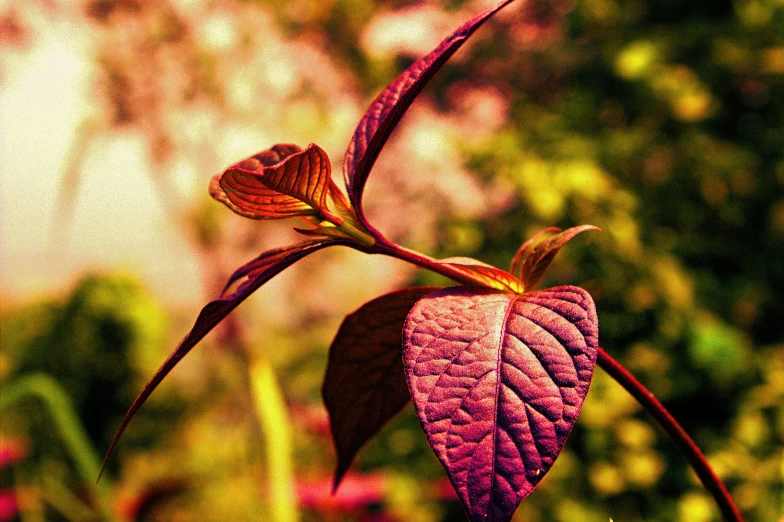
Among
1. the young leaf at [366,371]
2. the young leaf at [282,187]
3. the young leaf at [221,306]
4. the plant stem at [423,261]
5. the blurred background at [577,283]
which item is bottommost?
the blurred background at [577,283]

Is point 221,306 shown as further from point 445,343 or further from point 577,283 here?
point 577,283

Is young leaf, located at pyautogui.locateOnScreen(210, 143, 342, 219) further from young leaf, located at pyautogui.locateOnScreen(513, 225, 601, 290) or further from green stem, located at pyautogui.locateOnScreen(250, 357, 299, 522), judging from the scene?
green stem, located at pyautogui.locateOnScreen(250, 357, 299, 522)

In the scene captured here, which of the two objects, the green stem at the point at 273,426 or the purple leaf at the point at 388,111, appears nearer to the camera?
the purple leaf at the point at 388,111

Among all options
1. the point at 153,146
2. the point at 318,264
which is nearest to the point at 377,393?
the point at 318,264

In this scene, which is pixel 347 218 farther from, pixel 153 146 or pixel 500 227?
pixel 153 146

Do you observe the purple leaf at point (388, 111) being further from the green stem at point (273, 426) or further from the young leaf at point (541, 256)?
the green stem at point (273, 426)

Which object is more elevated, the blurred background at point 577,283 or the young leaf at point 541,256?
the young leaf at point 541,256

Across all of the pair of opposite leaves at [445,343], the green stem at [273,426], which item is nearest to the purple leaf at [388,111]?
the pair of opposite leaves at [445,343]
